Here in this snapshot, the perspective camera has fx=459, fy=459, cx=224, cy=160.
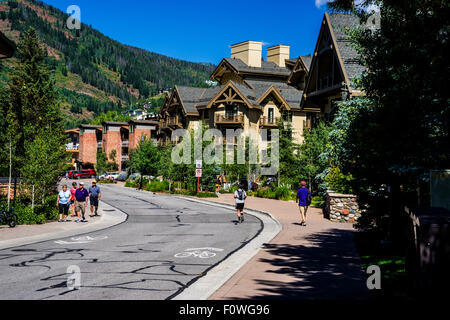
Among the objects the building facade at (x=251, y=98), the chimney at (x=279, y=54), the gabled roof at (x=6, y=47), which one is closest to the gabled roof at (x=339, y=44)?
the building facade at (x=251, y=98)

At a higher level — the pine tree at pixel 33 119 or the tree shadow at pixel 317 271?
the pine tree at pixel 33 119

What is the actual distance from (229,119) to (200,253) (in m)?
46.5

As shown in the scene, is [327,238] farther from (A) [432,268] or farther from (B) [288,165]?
(B) [288,165]

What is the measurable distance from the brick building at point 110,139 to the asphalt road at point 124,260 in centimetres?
6044

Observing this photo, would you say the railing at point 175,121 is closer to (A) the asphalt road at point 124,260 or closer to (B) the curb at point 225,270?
(A) the asphalt road at point 124,260

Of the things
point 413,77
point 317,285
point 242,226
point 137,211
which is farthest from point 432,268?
point 137,211

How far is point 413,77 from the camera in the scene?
33.5 ft

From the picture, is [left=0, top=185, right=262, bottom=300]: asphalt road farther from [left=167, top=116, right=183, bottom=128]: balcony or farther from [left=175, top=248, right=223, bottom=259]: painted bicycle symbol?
[left=167, top=116, right=183, bottom=128]: balcony

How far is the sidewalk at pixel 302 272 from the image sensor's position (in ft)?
25.9

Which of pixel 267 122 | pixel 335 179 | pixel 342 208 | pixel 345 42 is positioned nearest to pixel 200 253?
pixel 342 208

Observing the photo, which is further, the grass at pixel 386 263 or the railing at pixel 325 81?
A: the railing at pixel 325 81

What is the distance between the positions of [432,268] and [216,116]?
173ft

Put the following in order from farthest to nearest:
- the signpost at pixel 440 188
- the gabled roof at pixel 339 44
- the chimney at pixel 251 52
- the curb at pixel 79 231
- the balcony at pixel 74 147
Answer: the balcony at pixel 74 147 < the chimney at pixel 251 52 < the gabled roof at pixel 339 44 < the curb at pixel 79 231 < the signpost at pixel 440 188

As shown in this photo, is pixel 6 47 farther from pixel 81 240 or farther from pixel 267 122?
pixel 267 122
